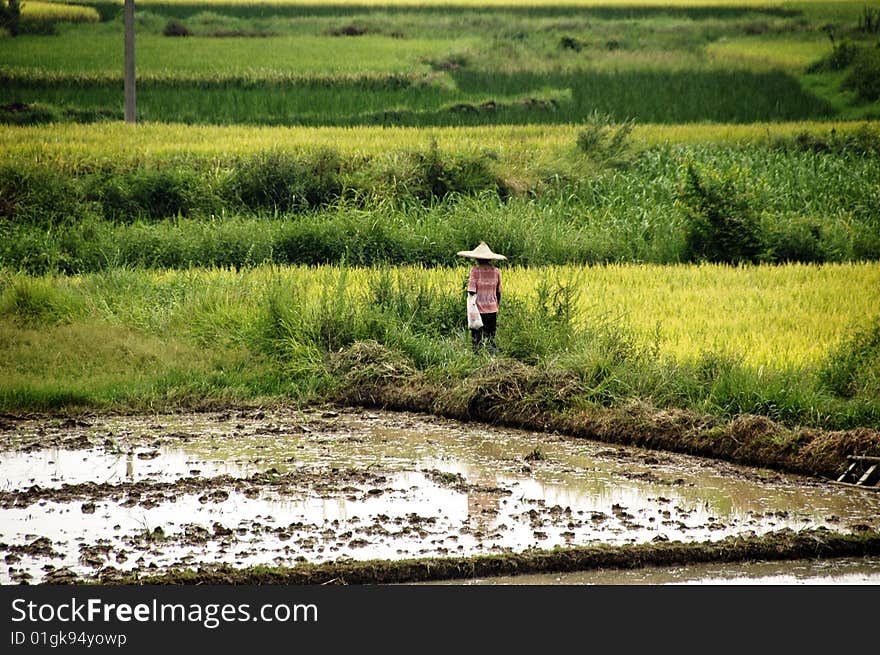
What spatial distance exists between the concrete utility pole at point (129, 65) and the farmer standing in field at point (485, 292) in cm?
1174

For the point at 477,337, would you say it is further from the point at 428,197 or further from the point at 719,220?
the point at 428,197

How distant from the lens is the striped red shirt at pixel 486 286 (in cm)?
934

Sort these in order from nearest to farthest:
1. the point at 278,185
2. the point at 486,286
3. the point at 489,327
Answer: the point at 486,286
the point at 489,327
the point at 278,185

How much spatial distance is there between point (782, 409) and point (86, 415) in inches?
187

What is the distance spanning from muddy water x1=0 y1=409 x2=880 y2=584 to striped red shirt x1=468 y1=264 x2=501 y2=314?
1.09 meters

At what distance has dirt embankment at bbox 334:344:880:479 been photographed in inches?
301

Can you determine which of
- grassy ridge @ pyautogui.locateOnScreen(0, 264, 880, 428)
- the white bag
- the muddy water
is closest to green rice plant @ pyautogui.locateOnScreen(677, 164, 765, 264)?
grassy ridge @ pyautogui.locateOnScreen(0, 264, 880, 428)

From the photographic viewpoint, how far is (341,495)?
22.7 ft

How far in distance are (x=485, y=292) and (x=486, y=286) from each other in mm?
47

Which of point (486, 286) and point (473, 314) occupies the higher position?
point (486, 286)

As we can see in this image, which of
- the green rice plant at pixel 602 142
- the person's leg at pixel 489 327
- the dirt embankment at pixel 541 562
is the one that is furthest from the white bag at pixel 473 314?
the green rice plant at pixel 602 142

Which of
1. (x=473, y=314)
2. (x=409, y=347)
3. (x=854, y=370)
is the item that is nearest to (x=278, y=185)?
(x=409, y=347)

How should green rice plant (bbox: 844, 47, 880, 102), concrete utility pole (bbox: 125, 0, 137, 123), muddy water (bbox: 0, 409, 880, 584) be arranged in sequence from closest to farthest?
muddy water (bbox: 0, 409, 880, 584) < concrete utility pole (bbox: 125, 0, 137, 123) < green rice plant (bbox: 844, 47, 880, 102)

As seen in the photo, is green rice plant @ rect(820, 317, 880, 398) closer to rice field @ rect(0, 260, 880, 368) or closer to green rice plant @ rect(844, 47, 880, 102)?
rice field @ rect(0, 260, 880, 368)
